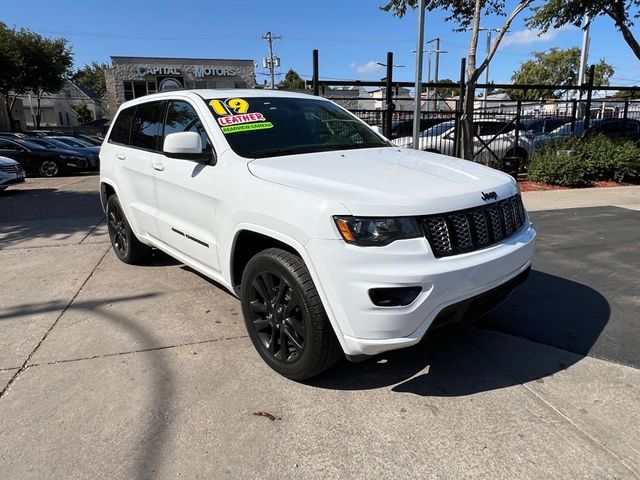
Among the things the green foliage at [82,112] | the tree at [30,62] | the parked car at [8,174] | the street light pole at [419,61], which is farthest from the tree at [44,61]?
the green foliage at [82,112]

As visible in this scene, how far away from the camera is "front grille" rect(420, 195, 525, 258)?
2570 mm

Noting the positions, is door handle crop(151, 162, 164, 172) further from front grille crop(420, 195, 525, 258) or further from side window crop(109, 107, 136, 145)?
front grille crop(420, 195, 525, 258)

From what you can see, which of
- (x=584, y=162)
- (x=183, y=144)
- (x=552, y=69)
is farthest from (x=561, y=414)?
(x=552, y=69)

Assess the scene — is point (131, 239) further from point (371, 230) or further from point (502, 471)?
point (502, 471)

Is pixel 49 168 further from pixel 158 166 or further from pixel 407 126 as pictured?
pixel 158 166

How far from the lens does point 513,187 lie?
3.20 m

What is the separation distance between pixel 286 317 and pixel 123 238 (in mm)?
3247

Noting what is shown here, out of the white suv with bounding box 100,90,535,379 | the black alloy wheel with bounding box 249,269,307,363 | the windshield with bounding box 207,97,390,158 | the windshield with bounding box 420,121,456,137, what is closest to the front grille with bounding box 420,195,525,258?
the white suv with bounding box 100,90,535,379

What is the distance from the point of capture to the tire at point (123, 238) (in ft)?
17.1

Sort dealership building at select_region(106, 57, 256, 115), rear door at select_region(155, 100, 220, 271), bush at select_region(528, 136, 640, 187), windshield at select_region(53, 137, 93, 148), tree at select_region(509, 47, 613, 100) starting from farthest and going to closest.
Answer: tree at select_region(509, 47, 613, 100) < dealership building at select_region(106, 57, 256, 115) < windshield at select_region(53, 137, 93, 148) < bush at select_region(528, 136, 640, 187) < rear door at select_region(155, 100, 220, 271)

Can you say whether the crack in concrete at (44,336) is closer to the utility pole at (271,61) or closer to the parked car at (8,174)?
the parked car at (8,174)

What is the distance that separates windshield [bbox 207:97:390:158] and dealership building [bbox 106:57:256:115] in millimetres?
34212

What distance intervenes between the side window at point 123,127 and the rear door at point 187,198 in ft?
3.24

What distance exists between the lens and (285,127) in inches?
148
